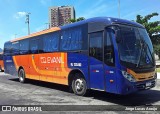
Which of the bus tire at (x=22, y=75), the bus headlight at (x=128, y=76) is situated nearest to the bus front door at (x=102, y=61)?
the bus headlight at (x=128, y=76)

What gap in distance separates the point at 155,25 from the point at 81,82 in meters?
26.9

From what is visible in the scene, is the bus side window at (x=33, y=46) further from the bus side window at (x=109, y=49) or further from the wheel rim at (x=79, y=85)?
the bus side window at (x=109, y=49)

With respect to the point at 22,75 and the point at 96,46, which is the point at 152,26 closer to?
the point at 22,75

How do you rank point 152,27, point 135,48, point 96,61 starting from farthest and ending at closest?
1. point 152,27
2. point 96,61
3. point 135,48

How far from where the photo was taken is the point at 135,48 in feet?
33.4

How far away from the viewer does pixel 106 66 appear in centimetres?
1019

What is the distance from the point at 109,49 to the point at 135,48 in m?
0.98

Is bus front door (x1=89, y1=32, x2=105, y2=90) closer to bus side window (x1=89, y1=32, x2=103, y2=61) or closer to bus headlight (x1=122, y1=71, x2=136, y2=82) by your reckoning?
bus side window (x1=89, y1=32, x2=103, y2=61)

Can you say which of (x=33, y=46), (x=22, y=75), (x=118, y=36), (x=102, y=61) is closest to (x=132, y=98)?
(x=102, y=61)

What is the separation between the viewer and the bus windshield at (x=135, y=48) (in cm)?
981

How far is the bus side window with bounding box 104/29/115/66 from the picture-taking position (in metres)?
9.93

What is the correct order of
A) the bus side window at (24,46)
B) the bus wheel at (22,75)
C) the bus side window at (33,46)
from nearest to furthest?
the bus side window at (33,46) < the bus side window at (24,46) < the bus wheel at (22,75)

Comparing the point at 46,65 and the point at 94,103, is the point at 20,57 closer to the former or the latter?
the point at 46,65

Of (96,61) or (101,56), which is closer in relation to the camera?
(101,56)
